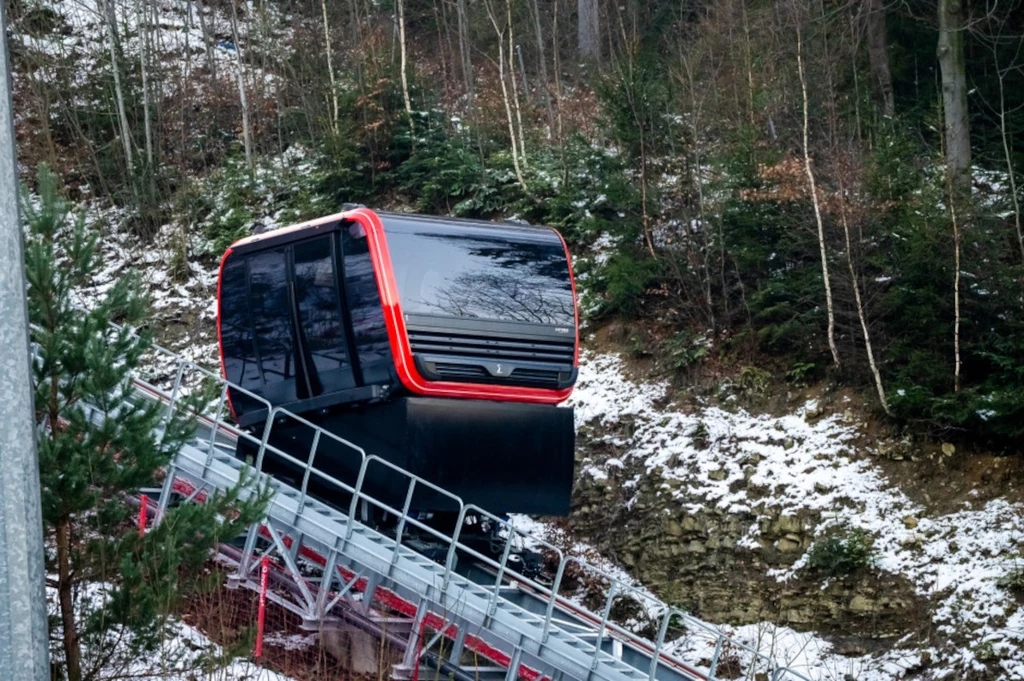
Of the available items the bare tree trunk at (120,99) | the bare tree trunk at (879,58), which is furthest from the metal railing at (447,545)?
the bare tree trunk at (120,99)

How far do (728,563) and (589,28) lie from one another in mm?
17225

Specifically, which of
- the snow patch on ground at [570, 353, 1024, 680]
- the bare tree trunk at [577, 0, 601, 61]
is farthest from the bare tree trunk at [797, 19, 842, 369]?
the bare tree trunk at [577, 0, 601, 61]

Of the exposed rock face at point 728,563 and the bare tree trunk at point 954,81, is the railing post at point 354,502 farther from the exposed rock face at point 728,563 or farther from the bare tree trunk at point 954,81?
the bare tree trunk at point 954,81

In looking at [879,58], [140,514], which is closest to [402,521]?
[140,514]

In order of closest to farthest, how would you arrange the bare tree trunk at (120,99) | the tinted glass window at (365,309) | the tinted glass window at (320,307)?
the tinted glass window at (365,309) → the tinted glass window at (320,307) → the bare tree trunk at (120,99)

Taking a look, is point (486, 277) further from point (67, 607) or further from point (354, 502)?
point (67, 607)

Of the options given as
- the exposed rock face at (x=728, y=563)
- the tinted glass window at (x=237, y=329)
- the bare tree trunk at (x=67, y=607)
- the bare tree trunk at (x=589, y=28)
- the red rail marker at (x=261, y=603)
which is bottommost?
the exposed rock face at (x=728, y=563)

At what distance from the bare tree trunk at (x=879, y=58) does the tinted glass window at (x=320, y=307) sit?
1322 centimetres

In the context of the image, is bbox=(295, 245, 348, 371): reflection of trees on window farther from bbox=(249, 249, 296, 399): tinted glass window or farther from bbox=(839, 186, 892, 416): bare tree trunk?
bbox=(839, 186, 892, 416): bare tree trunk

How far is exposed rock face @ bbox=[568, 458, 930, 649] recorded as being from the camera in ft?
45.0

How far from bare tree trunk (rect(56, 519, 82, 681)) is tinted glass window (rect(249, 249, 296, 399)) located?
4400 millimetres

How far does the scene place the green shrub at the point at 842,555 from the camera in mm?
14109

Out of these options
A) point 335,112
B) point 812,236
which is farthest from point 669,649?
point 335,112

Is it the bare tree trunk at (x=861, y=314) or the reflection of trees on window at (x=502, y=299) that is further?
the bare tree trunk at (x=861, y=314)
